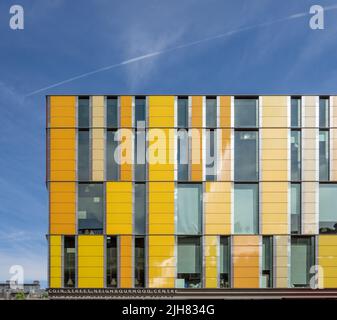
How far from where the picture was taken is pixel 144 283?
3175cm

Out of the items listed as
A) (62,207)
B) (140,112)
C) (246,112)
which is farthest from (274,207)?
(62,207)

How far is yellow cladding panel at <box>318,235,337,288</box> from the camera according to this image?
32125 mm

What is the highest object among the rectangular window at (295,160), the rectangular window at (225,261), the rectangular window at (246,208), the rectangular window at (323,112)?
the rectangular window at (323,112)

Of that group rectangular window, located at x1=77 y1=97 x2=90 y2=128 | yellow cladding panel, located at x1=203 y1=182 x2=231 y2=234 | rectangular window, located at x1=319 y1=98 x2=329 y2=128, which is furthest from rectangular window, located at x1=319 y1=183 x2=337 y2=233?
rectangular window, located at x1=77 y1=97 x2=90 y2=128

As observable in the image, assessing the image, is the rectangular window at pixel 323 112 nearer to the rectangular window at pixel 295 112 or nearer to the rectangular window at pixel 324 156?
the rectangular window at pixel 324 156

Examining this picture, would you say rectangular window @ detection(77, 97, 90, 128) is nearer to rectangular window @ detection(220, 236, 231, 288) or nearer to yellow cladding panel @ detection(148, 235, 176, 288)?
yellow cladding panel @ detection(148, 235, 176, 288)

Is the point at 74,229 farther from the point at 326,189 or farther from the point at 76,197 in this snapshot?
the point at 326,189

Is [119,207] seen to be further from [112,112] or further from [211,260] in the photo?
[211,260]

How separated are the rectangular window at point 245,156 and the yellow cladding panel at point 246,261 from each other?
533 cm

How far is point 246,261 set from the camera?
32.3 meters

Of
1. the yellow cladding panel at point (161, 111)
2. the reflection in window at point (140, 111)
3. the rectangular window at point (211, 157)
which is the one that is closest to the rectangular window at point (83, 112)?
the reflection in window at point (140, 111)

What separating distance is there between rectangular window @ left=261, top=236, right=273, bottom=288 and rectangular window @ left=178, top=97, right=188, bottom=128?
12036mm

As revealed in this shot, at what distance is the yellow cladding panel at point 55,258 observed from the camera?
1256 inches
